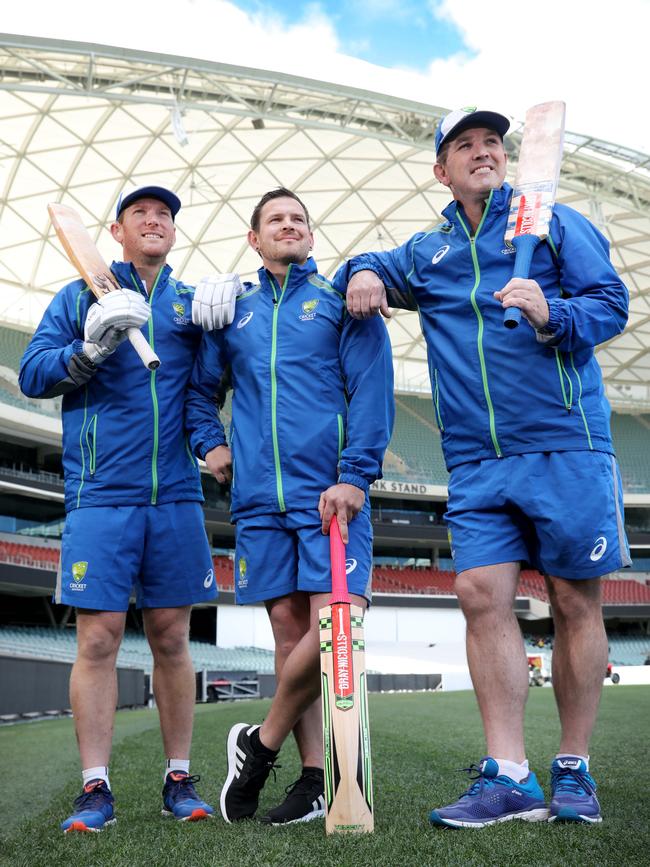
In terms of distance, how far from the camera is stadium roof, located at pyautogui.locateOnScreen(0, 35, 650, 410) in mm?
21406

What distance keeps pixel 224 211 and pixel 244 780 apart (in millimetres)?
29194

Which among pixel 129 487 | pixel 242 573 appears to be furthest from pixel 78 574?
pixel 242 573

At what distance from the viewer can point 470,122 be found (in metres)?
3.70

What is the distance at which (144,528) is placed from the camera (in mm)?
3957

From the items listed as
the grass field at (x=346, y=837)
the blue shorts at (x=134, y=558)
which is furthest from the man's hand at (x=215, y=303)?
the grass field at (x=346, y=837)

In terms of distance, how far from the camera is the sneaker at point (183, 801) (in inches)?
138

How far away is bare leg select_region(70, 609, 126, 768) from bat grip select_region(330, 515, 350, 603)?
1.12 meters

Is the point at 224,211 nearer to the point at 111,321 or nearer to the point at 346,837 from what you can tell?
the point at 111,321

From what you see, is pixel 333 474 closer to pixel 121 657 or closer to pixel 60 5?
pixel 60 5

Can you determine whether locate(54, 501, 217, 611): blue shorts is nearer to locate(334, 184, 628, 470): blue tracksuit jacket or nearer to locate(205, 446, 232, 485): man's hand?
locate(205, 446, 232, 485): man's hand

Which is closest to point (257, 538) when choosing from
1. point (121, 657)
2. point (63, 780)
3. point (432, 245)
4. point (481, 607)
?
point (481, 607)

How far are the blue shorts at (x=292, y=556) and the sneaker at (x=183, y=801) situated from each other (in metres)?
0.82

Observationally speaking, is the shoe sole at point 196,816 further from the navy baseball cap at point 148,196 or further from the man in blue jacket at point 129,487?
the navy baseball cap at point 148,196

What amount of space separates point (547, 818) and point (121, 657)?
2874 centimetres
